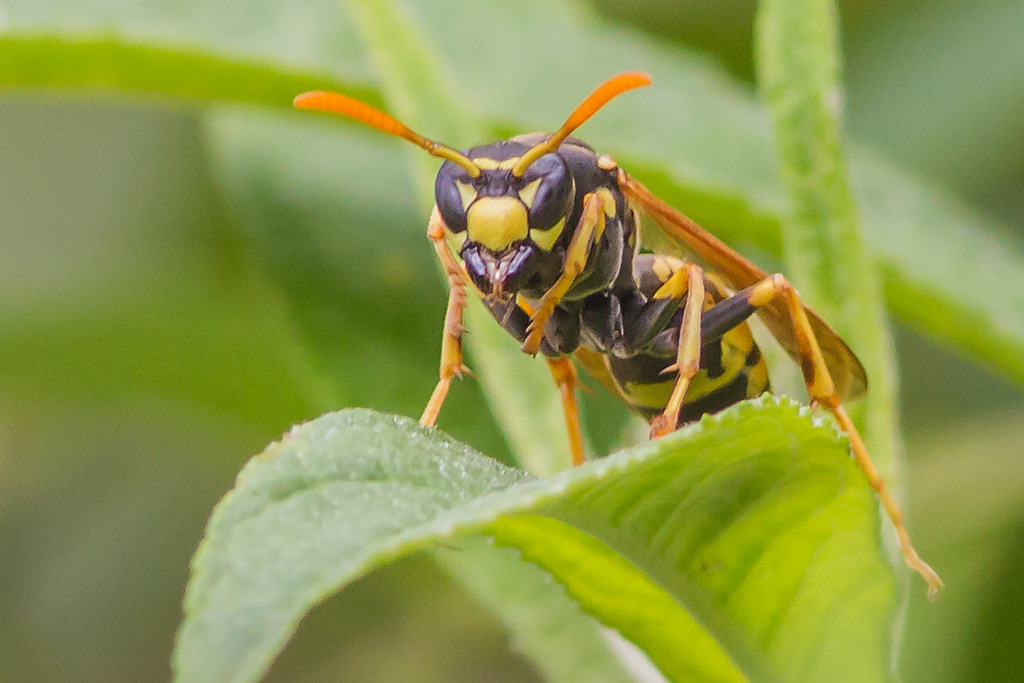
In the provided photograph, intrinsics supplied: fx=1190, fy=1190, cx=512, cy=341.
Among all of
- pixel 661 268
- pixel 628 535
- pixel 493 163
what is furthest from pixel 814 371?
pixel 628 535

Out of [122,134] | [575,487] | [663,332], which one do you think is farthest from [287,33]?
[575,487]

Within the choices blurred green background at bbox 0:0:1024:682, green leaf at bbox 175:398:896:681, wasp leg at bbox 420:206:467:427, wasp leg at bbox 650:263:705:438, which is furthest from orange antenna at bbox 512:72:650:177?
blurred green background at bbox 0:0:1024:682

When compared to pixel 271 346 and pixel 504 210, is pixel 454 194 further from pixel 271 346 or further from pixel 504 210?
pixel 271 346

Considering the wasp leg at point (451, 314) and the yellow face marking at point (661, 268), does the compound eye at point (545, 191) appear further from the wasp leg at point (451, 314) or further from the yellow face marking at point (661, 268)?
the yellow face marking at point (661, 268)

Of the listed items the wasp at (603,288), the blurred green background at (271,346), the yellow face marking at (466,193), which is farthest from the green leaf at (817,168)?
the blurred green background at (271,346)

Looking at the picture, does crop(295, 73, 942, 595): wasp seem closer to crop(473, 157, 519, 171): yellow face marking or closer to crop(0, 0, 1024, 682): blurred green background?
crop(473, 157, 519, 171): yellow face marking

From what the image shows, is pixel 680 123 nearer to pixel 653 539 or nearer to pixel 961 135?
pixel 961 135

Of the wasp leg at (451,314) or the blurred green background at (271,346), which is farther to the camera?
the blurred green background at (271,346)
